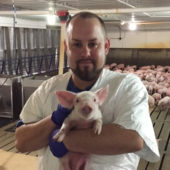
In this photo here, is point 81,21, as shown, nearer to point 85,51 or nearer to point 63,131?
point 85,51

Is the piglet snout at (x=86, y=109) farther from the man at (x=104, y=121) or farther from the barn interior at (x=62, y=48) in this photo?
the barn interior at (x=62, y=48)

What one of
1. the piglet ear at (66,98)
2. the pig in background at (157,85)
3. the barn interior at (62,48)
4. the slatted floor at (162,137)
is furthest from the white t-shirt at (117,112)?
the pig in background at (157,85)

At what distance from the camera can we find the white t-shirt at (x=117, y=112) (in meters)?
0.87

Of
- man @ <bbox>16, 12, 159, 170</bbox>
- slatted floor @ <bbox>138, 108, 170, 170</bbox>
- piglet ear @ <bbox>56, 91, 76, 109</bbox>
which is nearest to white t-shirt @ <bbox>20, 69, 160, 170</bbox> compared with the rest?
man @ <bbox>16, 12, 159, 170</bbox>

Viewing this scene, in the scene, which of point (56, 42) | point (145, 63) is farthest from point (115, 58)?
point (56, 42)

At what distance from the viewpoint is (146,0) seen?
3.56m

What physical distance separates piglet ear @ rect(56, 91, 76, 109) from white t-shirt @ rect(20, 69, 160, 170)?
116 millimetres

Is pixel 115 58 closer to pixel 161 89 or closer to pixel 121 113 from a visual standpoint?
pixel 161 89

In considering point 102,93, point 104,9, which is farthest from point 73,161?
point 104,9

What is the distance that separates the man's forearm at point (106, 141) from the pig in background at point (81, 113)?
2 centimetres

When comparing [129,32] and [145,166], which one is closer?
[145,166]

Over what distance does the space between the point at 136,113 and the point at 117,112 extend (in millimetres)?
63

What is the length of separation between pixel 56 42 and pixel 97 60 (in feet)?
22.9

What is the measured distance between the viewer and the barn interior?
2.92 m
